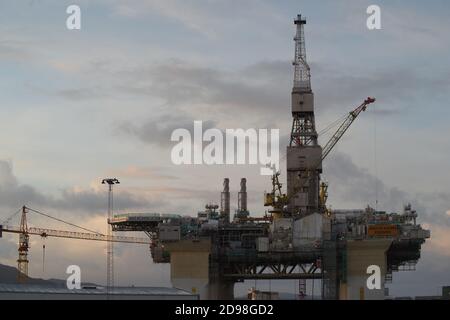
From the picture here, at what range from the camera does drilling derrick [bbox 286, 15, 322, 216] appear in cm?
18375

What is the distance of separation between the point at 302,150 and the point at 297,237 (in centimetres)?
1943

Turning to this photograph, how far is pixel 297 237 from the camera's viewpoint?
174 meters

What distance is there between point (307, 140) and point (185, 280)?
36.7 m

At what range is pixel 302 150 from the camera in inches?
7313

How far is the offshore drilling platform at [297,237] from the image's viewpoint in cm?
17138

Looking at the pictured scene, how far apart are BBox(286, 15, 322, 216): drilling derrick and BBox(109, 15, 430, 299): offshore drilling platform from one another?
189 mm

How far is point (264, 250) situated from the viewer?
174250 millimetres

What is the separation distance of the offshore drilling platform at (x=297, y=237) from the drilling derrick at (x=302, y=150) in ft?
0.62

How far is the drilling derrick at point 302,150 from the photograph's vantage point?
184 m
